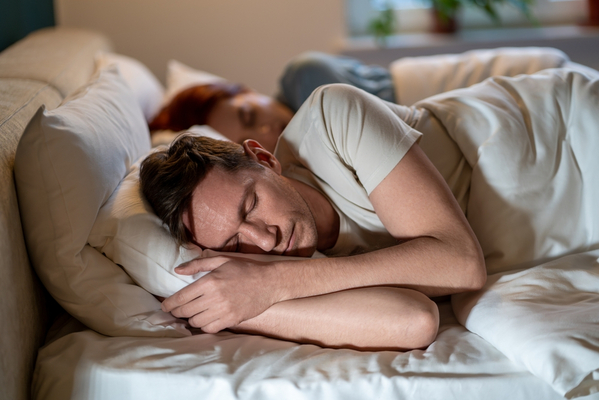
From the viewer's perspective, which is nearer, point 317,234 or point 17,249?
point 17,249

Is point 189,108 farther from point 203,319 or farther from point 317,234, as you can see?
point 203,319

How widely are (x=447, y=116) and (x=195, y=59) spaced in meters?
1.97

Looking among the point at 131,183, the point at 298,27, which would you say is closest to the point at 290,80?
the point at 298,27

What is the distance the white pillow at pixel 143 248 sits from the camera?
1.05 metres

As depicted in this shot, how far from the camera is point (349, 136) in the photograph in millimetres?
1105

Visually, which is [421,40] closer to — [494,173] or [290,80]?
[290,80]

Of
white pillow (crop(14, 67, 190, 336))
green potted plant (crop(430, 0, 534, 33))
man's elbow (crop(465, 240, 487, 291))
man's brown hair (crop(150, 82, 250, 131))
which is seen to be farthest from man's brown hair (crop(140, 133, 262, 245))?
green potted plant (crop(430, 0, 534, 33))

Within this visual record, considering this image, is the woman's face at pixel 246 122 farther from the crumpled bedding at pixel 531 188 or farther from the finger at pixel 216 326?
the finger at pixel 216 326

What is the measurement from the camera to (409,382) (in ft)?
2.87

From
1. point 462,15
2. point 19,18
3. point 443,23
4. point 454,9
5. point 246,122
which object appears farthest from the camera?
point 462,15

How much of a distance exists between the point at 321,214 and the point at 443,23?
7.00 feet

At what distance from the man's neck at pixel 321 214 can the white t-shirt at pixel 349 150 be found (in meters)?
0.02

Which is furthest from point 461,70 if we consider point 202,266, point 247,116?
point 202,266

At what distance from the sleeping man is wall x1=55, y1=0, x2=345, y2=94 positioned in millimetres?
1787
